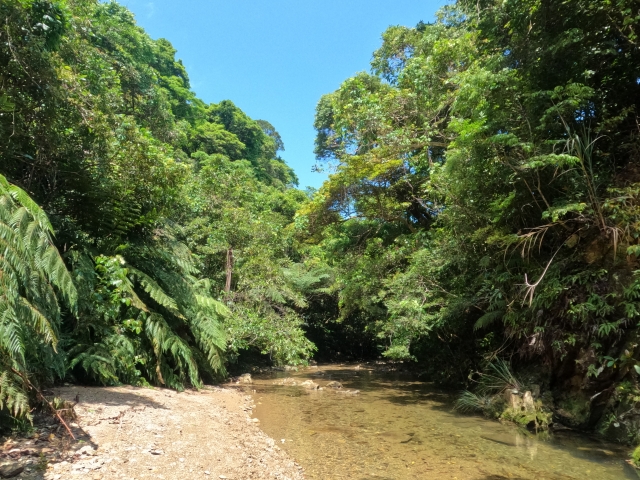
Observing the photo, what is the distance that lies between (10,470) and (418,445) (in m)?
5.01

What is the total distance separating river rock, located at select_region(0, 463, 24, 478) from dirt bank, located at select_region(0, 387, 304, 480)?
0.12 ft

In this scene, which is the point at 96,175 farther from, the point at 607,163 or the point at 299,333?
the point at 607,163

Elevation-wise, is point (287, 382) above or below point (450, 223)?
below

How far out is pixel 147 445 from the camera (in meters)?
4.08

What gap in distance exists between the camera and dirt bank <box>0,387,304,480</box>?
10.9 feet

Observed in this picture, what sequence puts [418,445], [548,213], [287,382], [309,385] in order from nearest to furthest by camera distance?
[418,445], [548,213], [309,385], [287,382]

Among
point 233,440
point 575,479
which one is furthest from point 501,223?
point 233,440

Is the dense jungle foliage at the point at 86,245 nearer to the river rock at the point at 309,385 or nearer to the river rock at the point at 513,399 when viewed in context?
the river rock at the point at 309,385

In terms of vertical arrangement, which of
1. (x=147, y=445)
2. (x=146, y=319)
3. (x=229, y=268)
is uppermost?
(x=229, y=268)

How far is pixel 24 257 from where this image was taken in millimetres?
3350

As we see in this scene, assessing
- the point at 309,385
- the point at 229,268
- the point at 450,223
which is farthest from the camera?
the point at 229,268

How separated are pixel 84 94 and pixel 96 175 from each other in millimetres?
1343

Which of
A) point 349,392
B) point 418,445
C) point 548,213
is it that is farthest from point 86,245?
point 548,213

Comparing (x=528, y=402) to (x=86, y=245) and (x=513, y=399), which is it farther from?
(x=86, y=245)
